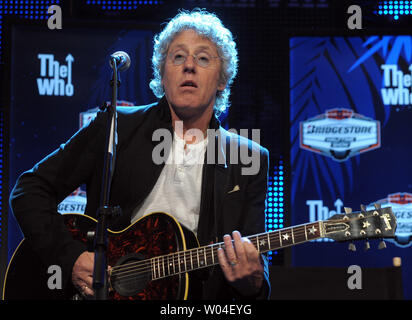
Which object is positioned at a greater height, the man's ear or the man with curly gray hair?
the man's ear

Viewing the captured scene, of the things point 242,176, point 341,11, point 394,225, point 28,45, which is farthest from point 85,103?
point 394,225

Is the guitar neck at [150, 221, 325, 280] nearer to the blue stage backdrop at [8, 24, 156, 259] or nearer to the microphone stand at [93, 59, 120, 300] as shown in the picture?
the microphone stand at [93, 59, 120, 300]

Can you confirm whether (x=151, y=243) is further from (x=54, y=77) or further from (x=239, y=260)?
(x=54, y=77)

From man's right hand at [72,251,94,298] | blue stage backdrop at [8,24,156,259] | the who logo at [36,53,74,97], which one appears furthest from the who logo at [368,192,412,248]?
the who logo at [36,53,74,97]

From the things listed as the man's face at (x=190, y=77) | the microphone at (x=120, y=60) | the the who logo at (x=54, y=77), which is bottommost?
the microphone at (x=120, y=60)

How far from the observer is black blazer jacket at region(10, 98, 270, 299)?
2.88m

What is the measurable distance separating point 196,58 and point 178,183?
0.75m

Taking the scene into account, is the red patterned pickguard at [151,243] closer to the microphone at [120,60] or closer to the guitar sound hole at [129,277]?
the guitar sound hole at [129,277]

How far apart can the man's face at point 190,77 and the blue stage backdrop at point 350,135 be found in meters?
1.58

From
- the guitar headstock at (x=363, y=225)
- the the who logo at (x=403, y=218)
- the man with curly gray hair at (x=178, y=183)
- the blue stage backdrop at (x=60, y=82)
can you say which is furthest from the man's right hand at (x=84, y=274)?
the the who logo at (x=403, y=218)

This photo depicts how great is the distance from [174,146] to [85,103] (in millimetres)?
1721

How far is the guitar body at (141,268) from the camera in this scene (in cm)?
269

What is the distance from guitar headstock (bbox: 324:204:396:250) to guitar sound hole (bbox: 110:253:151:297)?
3.04ft

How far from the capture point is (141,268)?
8.87ft
